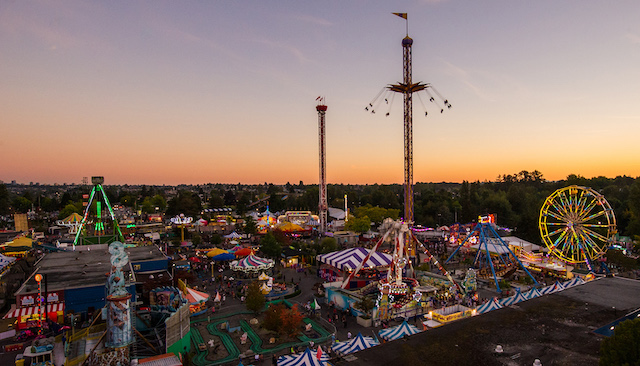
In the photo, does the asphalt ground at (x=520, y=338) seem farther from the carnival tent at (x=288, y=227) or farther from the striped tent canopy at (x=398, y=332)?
the carnival tent at (x=288, y=227)

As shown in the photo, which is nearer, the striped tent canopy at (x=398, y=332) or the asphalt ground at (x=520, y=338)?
the asphalt ground at (x=520, y=338)

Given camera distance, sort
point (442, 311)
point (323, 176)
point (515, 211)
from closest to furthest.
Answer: point (442, 311), point (323, 176), point (515, 211)

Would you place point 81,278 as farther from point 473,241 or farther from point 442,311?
point 473,241

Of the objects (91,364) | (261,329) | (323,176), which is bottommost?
(261,329)

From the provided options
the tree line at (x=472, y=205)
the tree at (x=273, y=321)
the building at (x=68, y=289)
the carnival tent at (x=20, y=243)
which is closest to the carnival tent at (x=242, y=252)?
the building at (x=68, y=289)

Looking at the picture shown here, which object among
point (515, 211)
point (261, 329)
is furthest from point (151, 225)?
point (515, 211)

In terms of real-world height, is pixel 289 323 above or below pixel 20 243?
below

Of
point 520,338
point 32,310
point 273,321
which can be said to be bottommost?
point 273,321

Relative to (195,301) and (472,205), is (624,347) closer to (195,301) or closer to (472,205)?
(195,301)

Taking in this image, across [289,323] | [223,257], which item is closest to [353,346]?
[289,323]
